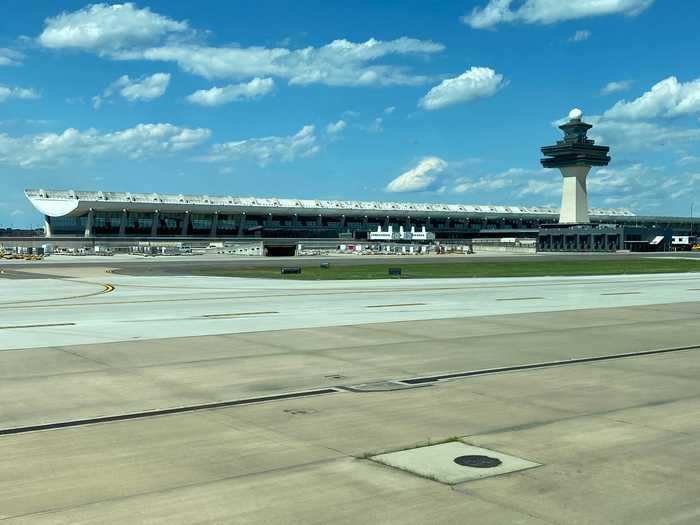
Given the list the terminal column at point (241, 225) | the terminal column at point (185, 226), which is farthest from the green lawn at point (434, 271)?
the terminal column at point (241, 225)

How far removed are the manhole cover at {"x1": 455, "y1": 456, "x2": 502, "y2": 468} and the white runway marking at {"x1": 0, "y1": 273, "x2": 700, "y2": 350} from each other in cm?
1412

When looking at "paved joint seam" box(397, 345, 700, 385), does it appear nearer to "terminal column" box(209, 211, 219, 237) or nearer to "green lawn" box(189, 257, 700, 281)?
"green lawn" box(189, 257, 700, 281)

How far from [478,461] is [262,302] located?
2510cm

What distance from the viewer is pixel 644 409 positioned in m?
12.7

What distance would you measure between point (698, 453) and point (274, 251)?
12461 centimetres

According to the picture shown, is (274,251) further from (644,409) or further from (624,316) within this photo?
(644,409)

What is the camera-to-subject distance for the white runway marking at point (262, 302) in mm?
24203

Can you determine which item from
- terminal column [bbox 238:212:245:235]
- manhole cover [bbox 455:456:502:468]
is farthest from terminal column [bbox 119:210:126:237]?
manhole cover [bbox 455:456:502:468]

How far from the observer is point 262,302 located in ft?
112

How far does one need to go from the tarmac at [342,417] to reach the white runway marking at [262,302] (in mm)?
332

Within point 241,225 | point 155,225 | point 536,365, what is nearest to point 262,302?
point 536,365

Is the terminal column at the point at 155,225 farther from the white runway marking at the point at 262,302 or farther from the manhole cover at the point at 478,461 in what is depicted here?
the manhole cover at the point at 478,461

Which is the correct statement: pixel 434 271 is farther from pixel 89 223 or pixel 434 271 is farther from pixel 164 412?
pixel 89 223

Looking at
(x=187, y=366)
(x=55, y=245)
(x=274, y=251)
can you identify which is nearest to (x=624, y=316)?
(x=187, y=366)
